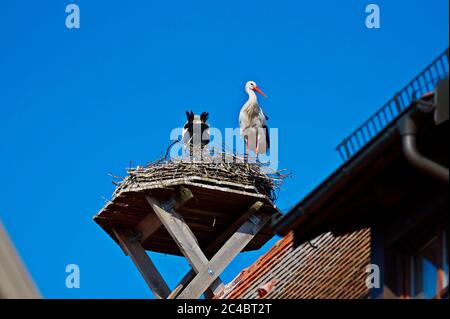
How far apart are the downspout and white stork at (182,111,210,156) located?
526 inches

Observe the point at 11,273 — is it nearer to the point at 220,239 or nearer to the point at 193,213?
the point at 193,213

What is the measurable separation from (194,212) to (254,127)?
19.2 feet

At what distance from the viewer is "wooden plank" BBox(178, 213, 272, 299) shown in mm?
18781

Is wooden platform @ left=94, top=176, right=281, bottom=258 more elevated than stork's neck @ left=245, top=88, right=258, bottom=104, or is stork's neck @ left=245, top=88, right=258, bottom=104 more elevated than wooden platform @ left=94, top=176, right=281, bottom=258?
stork's neck @ left=245, top=88, right=258, bottom=104

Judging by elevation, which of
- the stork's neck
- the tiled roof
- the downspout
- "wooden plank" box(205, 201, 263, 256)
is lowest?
the downspout

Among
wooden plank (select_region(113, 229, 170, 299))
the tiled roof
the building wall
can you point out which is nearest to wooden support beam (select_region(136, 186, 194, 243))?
wooden plank (select_region(113, 229, 170, 299))

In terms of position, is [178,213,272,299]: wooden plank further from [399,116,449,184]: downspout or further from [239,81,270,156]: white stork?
[399,116,449,184]: downspout

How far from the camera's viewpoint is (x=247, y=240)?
19672 mm

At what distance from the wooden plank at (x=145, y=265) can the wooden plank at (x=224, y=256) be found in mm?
833
